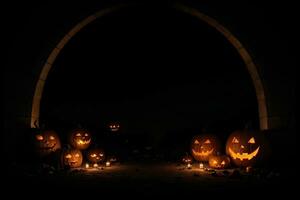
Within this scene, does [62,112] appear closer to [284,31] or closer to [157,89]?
[157,89]

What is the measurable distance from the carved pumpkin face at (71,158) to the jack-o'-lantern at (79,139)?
3.14 feet

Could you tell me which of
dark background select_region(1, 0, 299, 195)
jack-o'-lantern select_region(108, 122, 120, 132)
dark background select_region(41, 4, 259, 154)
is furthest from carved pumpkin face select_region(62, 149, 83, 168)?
dark background select_region(41, 4, 259, 154)

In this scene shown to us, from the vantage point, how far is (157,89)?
11250 millimetres

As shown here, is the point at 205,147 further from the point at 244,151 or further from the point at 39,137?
the point at 39,137

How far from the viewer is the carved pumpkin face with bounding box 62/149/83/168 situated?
24.3 feet

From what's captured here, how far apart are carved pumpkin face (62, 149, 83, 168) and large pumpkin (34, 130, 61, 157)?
1.46ft

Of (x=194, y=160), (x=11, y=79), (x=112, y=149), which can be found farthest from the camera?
(x=112, y=149)

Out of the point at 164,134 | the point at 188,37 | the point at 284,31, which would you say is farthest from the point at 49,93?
the point at 284,31

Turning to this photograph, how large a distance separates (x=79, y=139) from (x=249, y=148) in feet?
14.4

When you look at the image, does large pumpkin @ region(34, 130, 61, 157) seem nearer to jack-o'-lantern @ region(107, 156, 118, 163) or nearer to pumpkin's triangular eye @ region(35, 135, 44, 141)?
pumpkin's triangular eye @ region(35, 135, 44, 141)

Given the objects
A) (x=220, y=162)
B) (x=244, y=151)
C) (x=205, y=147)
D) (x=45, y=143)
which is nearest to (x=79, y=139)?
(x=45, y=143)

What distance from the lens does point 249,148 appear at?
23.1 ft

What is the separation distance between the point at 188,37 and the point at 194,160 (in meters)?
4.38

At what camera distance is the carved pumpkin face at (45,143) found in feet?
24.9
